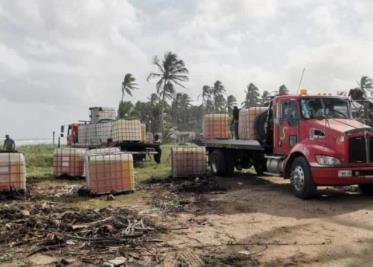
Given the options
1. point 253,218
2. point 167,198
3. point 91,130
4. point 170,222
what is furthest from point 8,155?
point 91,130

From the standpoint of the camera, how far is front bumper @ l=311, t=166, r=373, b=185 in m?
10.7

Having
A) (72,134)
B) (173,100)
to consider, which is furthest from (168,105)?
(72,134)

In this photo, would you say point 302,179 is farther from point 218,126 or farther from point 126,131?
point 126,131

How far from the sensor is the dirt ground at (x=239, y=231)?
6.63m

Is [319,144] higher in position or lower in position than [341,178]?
higher

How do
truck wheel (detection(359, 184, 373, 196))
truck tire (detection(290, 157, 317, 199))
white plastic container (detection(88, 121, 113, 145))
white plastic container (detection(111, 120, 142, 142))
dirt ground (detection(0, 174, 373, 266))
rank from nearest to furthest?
dirt ground (detection(0, 174, 373, 266)) → truck tire (detection(290, 157, 317, 199)) → truck wheel (detection(359, 184, 373, 196)) → white plastic container (detection(111, 120, 142, 142)) → white plastic container (detection(88, 121, 113, 145))

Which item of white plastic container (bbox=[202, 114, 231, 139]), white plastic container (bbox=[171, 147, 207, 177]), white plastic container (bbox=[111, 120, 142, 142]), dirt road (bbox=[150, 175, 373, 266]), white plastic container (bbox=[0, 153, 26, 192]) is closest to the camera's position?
dirt road (bbox=[150, 175, 373, 266])

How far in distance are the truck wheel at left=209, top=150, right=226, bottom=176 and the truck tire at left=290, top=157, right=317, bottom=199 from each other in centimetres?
504

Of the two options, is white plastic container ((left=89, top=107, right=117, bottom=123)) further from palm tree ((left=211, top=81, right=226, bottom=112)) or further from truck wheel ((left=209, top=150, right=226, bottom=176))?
palm tree ((left=211, top=81, right=226, bottom=112))

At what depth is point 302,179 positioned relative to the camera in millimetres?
11305

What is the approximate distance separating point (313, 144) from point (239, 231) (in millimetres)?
3965

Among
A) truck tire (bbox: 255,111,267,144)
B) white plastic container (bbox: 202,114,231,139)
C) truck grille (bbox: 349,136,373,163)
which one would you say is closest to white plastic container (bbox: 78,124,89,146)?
white plastic container (bbox: 202,114,231,139)

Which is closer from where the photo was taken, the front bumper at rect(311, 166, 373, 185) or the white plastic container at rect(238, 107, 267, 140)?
the front bumper at rect(311, 166, 373, 185)

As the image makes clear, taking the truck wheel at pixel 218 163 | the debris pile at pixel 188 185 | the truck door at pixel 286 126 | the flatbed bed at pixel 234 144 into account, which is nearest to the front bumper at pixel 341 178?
the truck door at pixel 286 126
